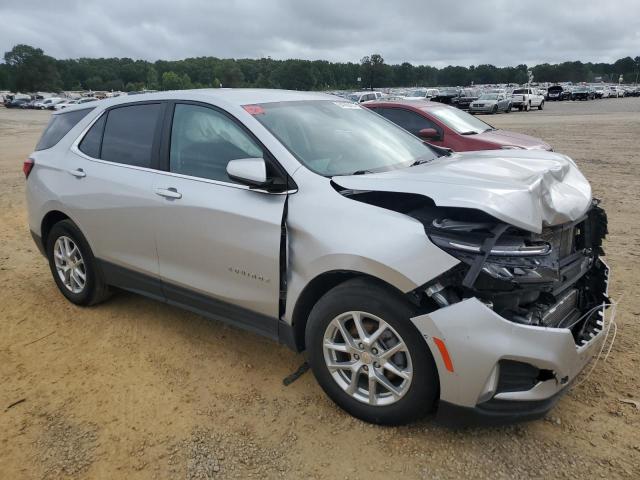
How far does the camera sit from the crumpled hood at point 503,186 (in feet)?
8.28

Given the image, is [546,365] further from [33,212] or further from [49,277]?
[49,277]

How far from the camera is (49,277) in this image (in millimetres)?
5340

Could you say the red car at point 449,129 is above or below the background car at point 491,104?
above

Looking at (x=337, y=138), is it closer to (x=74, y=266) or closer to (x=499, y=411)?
(x=499, y=411)

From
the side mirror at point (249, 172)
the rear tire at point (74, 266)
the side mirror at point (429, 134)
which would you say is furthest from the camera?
the side mirror at point (429, 134)

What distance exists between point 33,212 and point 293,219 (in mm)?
2997

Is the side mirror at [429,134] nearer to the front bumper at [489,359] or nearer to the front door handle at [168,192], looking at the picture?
the front door handle at [168,192]

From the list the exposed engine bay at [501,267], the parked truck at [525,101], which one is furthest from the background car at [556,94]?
the exposed engine bay at [501,267]

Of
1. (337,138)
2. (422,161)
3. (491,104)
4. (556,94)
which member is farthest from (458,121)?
(556,94)

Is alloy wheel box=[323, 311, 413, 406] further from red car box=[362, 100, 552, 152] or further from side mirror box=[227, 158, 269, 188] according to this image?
red car box=[362, 100, 552, 152]

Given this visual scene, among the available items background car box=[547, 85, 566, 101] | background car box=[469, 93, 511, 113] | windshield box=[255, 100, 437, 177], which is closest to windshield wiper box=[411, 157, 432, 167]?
windshield box=[255, 100, 437, 177]

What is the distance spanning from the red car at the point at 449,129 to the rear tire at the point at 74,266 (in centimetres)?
534

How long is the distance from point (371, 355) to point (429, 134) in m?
6.20

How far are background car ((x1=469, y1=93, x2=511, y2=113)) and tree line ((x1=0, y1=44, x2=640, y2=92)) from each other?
56.5 metres
